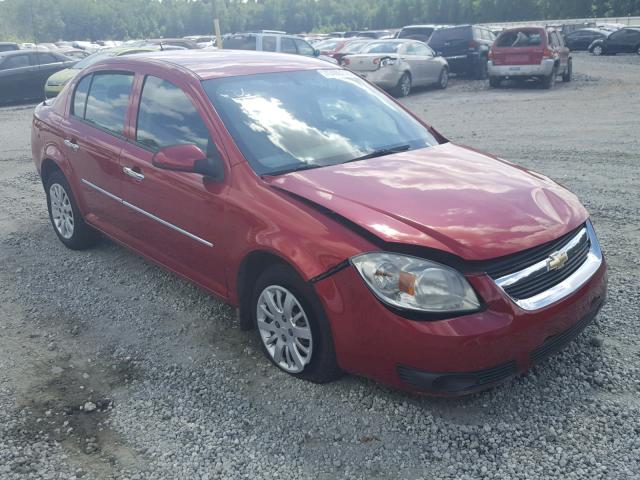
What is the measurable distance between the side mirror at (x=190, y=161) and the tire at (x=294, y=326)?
716 mm

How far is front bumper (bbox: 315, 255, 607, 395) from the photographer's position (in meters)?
3.02

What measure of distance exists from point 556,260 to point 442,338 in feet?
2.63

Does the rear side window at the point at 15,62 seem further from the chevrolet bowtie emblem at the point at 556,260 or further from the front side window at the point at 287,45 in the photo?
the chevrolet bowtie emblem at the point at 556,260

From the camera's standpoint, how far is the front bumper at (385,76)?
16219 millimetres

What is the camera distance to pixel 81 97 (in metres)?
5.54

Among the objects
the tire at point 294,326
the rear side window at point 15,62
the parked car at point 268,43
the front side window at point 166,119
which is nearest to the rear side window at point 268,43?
the parked car at point 268,43

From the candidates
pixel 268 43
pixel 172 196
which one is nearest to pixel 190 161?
pixel 172 196

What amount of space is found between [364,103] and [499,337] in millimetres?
2286

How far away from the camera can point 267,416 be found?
3406 millimetres

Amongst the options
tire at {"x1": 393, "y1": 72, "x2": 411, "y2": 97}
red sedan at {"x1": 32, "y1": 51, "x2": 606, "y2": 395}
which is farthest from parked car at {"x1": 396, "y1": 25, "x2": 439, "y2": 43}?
red sedan at {"x1": 32, "y1": 51, "x2": 606, "y2": 395}

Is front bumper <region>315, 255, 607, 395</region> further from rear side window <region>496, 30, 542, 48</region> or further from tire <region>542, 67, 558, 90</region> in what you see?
rear side window <region>496, 30, 542, 48</region>

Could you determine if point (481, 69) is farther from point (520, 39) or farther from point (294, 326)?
point (294, 326)

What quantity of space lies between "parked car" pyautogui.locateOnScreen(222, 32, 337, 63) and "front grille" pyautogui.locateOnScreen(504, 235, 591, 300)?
49.5 feet

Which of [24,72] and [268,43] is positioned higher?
[268,43]
